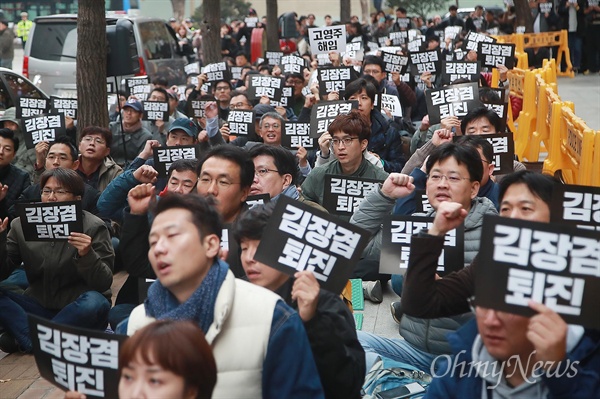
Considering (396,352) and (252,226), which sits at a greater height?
(252,226)

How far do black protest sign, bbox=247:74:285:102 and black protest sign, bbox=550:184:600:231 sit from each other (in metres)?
9.06

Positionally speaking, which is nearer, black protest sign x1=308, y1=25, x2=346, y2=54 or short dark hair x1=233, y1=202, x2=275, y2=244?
short dark hair x1=233, y1=202, x2=275, y2=244

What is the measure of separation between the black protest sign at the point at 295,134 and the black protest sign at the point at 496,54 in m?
4.73

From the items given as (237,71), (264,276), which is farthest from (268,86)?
(264,276)

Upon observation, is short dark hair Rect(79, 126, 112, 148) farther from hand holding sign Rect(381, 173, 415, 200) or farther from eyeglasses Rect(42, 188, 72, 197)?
hand holding sign Rect(381, 173, 415, 200)

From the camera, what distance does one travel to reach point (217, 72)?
15422 millimetres

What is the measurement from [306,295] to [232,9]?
158 ft

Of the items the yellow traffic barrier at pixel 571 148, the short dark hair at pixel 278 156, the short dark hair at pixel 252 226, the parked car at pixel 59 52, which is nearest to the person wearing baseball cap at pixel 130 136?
the yellow traffic barrier at pixel 571 148

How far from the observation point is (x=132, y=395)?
2771 mm

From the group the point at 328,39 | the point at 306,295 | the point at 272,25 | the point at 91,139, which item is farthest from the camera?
the point at 272,25

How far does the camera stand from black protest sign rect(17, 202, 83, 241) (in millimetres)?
6301

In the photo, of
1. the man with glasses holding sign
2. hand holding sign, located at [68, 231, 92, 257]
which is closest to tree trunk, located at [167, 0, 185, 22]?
the man with glasses holding sign

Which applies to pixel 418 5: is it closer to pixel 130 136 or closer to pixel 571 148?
pixel 130 136

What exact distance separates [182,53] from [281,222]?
1781 centimetres
